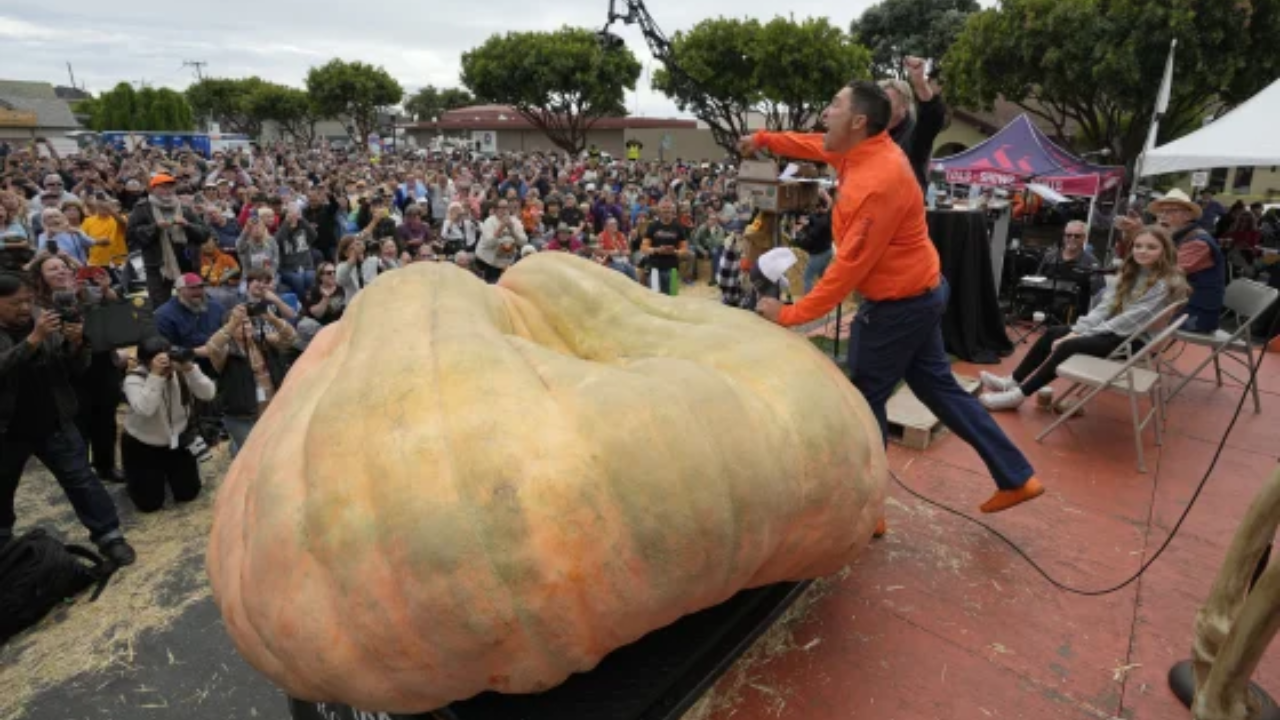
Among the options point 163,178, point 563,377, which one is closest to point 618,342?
point 563,377

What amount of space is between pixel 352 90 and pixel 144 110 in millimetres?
24841

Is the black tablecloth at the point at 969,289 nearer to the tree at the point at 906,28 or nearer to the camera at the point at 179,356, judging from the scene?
the camera at the point at 179,356

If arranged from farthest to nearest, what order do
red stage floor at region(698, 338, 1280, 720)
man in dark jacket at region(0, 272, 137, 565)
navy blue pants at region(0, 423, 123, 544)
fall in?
navy blue pants at region(0, 423, 123, 544), man in dark jacket at region(0, 272, 137, 565), red stage floor at region(698, 338, 1280, 720)

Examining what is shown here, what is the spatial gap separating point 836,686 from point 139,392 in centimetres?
447

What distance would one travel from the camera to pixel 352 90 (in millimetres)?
52781

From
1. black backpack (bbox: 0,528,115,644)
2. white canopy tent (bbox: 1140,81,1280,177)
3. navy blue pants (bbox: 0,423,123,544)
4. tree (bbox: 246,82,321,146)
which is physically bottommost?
black backpack (bbox: 0,528,115,644)

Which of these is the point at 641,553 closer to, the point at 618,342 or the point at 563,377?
the point at 563,377

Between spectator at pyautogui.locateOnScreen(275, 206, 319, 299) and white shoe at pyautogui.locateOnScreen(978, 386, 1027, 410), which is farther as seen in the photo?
spectator at pyautogui.locateOnScreen(275, 206, 319, 299)

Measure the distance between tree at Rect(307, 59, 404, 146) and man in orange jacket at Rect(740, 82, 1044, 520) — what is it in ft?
188

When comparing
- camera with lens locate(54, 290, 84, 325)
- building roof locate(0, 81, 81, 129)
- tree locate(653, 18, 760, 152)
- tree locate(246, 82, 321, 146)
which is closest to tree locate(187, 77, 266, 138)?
tree locate(246, 82, 321, 146)

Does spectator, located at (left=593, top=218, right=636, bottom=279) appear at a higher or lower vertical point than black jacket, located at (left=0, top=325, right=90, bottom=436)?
lower

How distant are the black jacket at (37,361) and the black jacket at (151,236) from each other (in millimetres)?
3720

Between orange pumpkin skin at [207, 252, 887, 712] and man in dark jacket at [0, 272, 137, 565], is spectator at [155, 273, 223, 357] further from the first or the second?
orange pumpkin skin at [207, 252, 887, 712]

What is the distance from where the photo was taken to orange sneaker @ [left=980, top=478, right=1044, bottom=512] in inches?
127
